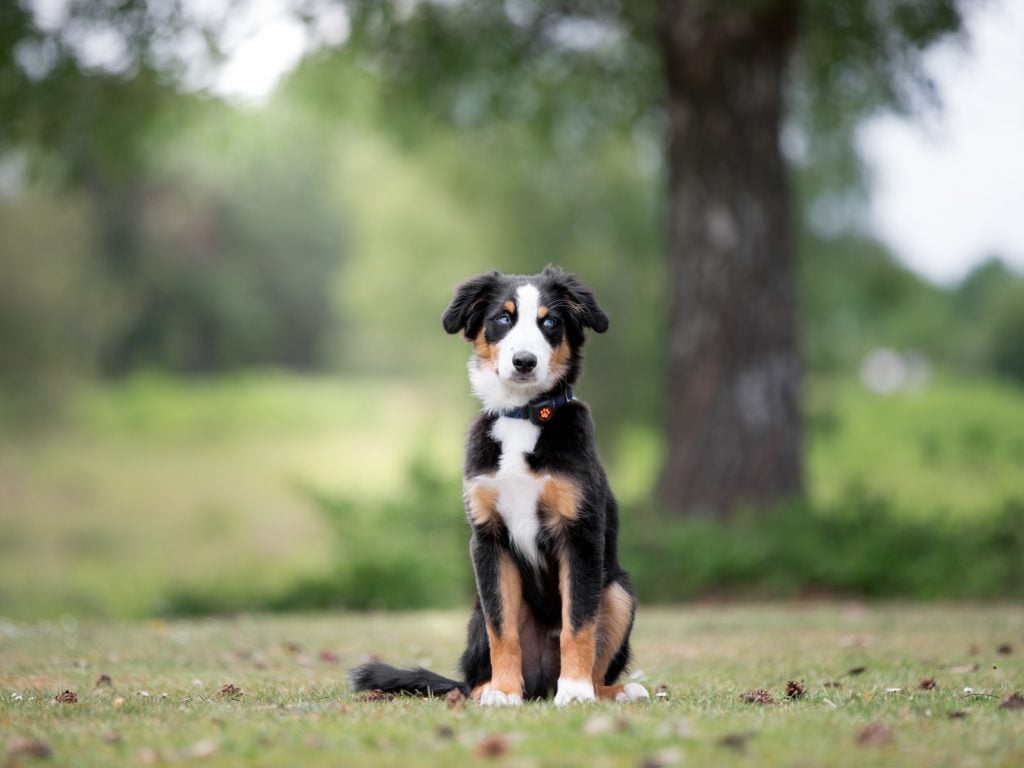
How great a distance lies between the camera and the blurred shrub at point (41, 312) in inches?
732

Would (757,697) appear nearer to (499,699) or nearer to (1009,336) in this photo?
(499,699)

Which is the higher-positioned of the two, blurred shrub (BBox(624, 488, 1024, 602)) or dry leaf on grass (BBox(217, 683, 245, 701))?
blurred shrub (BBox(624, 488, 1024, 602))

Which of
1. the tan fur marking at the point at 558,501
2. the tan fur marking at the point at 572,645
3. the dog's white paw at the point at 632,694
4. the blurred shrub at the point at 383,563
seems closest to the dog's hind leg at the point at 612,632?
the dog's white paw at the point at 632,694

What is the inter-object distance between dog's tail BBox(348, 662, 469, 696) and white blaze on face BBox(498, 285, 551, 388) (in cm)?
134

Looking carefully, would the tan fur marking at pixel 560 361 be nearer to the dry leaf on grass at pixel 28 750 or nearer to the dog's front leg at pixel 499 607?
the dog's front leg at pixel 499 607

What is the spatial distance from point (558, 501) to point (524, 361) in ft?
1.91

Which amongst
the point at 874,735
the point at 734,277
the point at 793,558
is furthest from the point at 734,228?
the point at 874,735

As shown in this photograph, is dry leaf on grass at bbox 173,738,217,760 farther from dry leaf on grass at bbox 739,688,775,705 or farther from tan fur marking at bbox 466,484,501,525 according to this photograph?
dry leaf on grass at bbox 739,688,775,705

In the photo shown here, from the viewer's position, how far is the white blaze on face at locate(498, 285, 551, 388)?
5.04 meters

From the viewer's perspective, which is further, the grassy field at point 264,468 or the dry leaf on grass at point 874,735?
the grassy field at point 264,468

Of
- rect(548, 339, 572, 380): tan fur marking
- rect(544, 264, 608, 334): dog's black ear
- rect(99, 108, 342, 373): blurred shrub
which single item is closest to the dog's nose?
rect(548, 339, 572, 380): tan fur marking

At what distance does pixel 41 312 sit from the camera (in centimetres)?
1878

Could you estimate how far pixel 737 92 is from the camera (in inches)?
482

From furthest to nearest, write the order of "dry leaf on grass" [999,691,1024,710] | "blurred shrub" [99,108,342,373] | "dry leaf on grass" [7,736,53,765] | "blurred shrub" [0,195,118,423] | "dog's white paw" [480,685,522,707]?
"blurred shrub" [99,108,342,373] → "blurred shrub" [0,195,118,423] → "dog's white paw" [480,685,522,707] → "dry leaf on grass" [999,691,1024,710] → "dry leaf on grass" [7,736,53,765]
